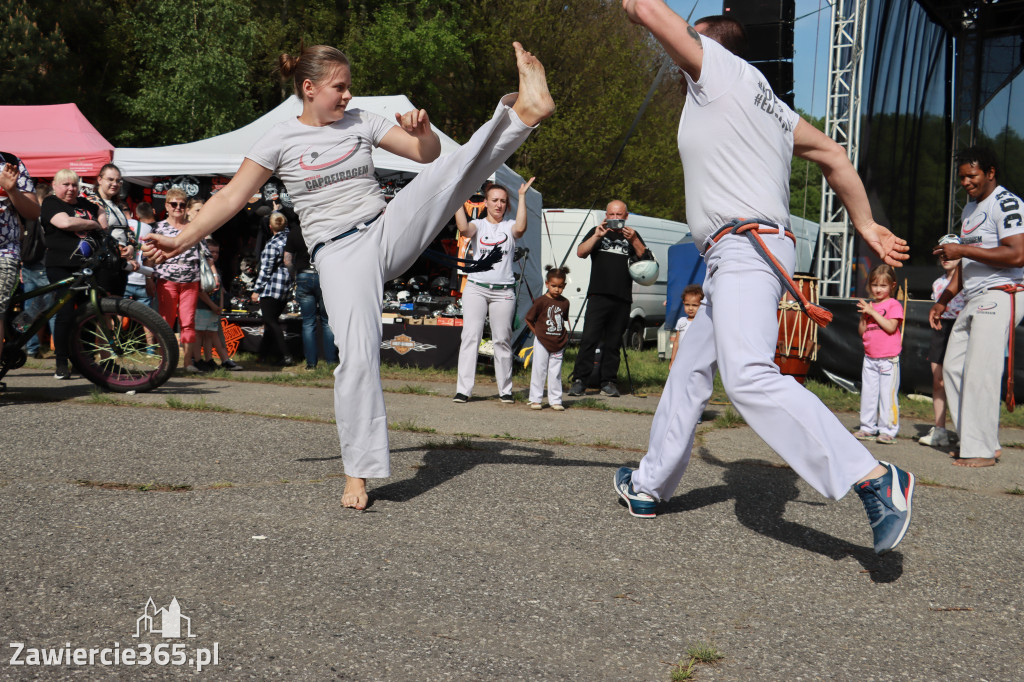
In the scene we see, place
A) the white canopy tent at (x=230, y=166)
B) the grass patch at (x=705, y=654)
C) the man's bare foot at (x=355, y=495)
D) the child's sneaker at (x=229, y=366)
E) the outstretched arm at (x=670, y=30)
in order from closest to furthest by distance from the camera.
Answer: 1. the grass patch at (x=705, y=654)
2. the outstretched arm at (x=670, y=30)
3. the man's bare foot at (x=355, y=495)
4. the child's sneaker at (x=229, y=366)
5. the white canopy tent at (x=230, y=166)

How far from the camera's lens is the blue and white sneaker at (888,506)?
305 centimetres

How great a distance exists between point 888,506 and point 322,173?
→ 2583 millimetres

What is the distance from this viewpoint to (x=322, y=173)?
398cm

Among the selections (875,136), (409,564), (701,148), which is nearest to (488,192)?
(701,148)

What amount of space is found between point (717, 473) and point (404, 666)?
2.94 m

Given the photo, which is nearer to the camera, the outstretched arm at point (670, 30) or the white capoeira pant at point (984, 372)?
the outstretched arm at point (670, 30)

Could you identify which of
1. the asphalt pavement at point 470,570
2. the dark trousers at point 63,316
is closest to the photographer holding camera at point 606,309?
the asphalt pavement at point 470,570

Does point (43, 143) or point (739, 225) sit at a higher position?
point (43, 143)

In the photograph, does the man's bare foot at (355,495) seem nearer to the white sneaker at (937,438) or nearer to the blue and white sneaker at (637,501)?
the blue and white sneaker at (637,501)

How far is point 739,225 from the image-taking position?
3.46 meters

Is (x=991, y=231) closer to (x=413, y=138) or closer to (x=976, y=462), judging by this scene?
(x=976, y=462)

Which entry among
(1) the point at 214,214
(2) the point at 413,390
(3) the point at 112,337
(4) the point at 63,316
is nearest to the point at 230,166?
(4) the point at 63,316

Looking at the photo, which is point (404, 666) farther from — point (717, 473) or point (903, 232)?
point (903, 232)

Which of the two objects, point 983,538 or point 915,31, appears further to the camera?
point 915,31
